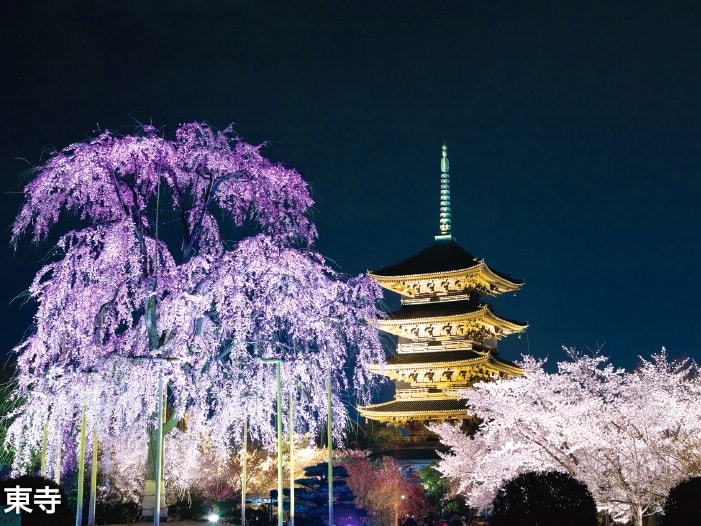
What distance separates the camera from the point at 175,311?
15.8m

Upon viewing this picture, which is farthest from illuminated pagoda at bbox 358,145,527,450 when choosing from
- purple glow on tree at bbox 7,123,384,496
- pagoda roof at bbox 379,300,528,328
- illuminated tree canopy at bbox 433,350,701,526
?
purple glow on tree at bbox 7,123,384,496

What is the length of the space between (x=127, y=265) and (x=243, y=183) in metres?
2.96

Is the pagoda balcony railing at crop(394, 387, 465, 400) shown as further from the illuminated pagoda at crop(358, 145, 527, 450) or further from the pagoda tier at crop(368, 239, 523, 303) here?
the pagoda tier at crop(368, 239, 523, 303)

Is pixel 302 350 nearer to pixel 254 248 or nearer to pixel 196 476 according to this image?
pixel 254 248

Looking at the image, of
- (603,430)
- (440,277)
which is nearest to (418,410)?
(440,277)

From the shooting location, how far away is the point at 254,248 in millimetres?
16281

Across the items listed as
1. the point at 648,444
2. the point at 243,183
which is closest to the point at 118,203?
the point at 243,183

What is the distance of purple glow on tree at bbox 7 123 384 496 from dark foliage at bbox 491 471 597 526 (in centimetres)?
412

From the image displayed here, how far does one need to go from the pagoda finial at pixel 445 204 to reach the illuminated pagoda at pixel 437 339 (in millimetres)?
2394

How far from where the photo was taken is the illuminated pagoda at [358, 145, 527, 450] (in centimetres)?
4184

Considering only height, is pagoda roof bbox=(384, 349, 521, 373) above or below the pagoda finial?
below

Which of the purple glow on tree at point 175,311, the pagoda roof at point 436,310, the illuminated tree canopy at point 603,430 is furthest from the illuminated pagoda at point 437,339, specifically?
the purple glow on tree at point 175,311

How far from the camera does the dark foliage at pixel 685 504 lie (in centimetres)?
1342

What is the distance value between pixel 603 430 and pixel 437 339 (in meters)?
24.0
